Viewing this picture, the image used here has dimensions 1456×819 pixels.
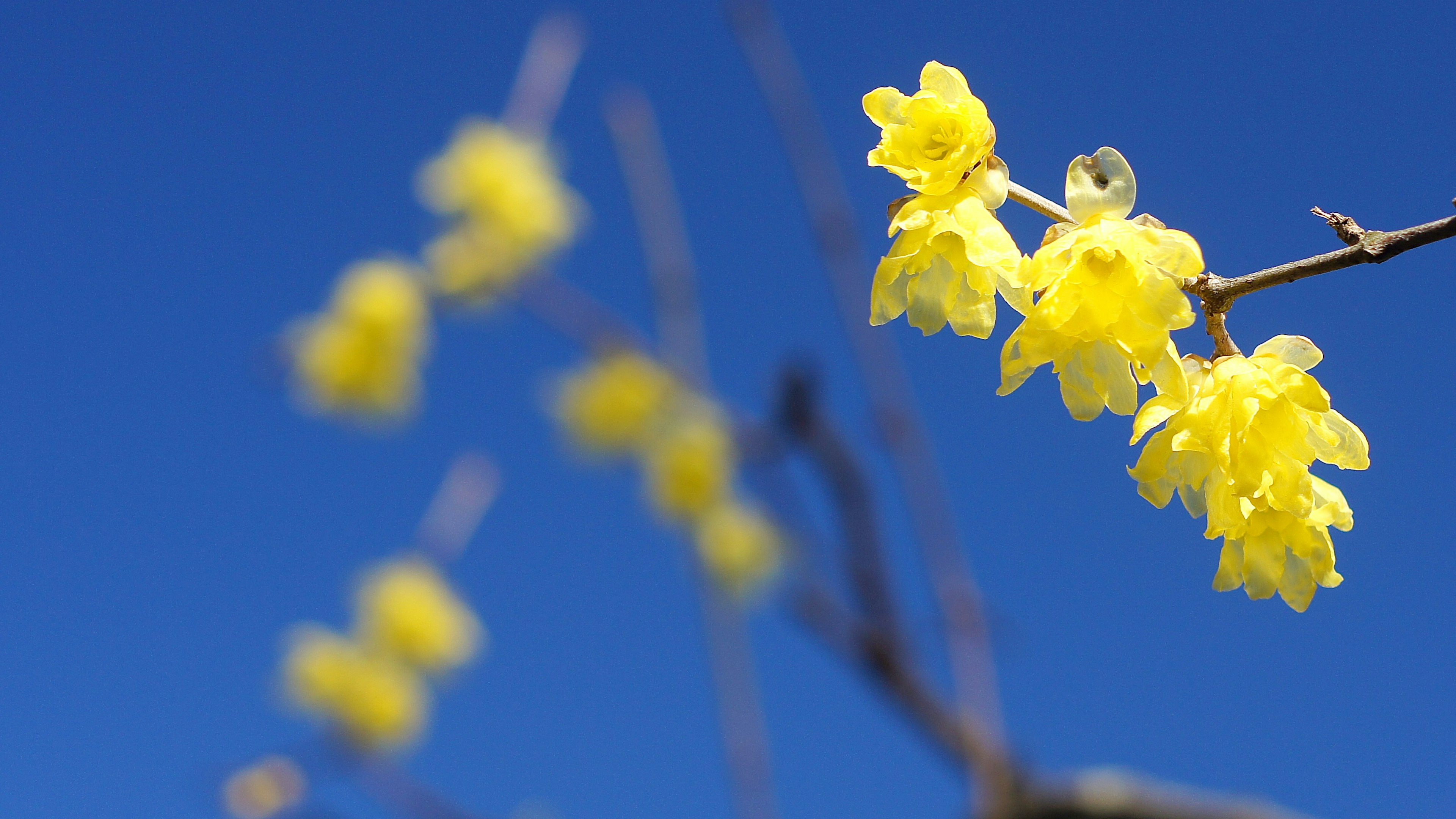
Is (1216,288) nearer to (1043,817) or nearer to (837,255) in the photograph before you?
(837,255)

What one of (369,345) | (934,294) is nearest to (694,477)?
(369,345)

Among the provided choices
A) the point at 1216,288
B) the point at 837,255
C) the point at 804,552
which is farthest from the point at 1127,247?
the point at 804,552

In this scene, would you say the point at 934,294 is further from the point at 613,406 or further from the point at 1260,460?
the point at 613,406

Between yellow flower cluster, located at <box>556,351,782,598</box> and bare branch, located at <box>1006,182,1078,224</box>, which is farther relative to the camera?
yellow flower cluster, located at <box>556,351,782,598</box>

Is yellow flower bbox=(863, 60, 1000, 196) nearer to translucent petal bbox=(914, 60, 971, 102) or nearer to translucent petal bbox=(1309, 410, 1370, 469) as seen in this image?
translucent petal bbox=(914, 60, 971, 102)

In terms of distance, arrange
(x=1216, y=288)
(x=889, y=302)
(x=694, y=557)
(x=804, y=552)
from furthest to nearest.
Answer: (x=694, y=557) < (x=804, y=552) < (x=889, y=302) < (x=1216, y=288)

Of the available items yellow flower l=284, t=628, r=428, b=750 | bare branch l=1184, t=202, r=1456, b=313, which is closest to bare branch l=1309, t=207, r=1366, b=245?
bare branch l=1184, t=202, r=1456, b=313
